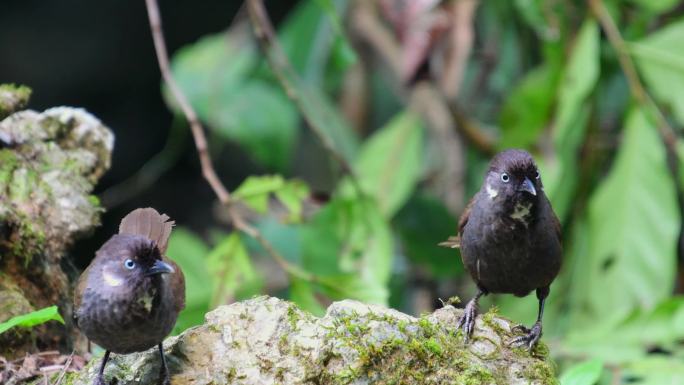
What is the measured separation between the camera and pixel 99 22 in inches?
357

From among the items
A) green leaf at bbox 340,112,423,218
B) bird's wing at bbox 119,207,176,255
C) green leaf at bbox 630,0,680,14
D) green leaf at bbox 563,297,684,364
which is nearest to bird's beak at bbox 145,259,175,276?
bird's wing at bbox 119,207,176,255

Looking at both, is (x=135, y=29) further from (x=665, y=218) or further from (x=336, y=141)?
(x=665, y=218)

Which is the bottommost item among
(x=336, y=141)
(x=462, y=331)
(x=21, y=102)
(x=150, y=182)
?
(x=462, y=331)

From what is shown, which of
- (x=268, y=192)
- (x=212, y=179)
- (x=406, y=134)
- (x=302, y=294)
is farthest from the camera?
(x=406, y=134)

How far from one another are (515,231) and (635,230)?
2.36 m

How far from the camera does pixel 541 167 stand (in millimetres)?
5750

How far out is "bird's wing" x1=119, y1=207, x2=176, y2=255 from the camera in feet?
11.2

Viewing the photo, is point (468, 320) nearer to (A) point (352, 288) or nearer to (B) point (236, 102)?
(A) point (352, 288)

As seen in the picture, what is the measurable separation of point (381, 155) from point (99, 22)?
4.04 m

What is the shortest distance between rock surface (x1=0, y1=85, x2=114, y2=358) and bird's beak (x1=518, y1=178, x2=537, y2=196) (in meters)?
1.72

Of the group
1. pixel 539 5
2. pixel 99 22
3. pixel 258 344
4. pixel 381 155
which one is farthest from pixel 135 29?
pixel 258 344

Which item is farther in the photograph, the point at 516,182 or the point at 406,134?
the point at 406,134

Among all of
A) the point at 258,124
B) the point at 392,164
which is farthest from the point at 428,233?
the point at 258,124

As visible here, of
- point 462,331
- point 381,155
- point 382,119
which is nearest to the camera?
point 462,331
